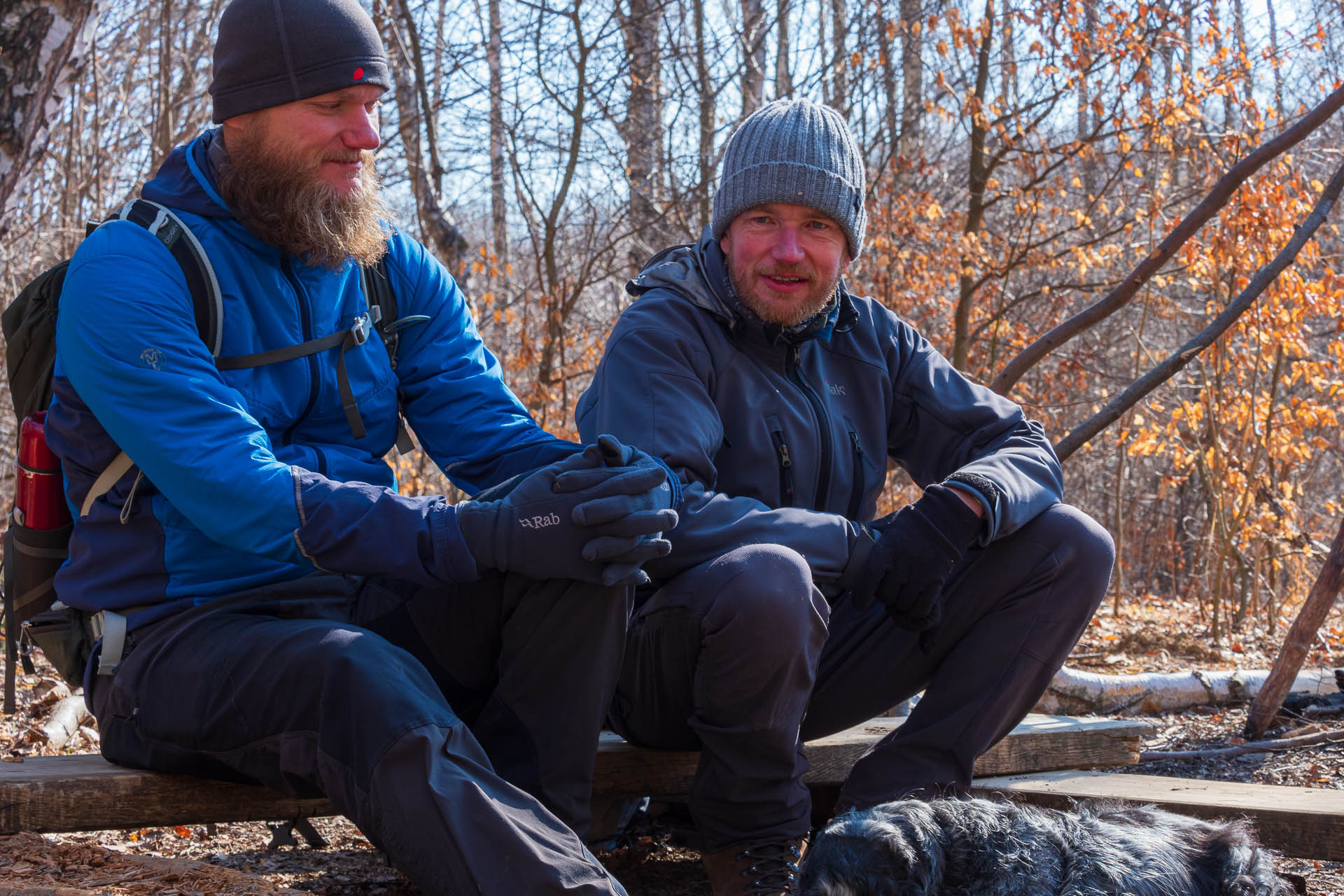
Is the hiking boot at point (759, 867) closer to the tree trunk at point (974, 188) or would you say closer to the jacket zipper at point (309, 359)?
the jacket zipper at point (309, 359)

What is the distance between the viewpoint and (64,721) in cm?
416

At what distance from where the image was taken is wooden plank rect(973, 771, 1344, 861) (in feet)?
9.77

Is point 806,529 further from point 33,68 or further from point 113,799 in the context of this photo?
point 33,68

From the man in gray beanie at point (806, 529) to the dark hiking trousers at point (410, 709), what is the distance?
30cm

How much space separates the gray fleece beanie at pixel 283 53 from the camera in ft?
8.90

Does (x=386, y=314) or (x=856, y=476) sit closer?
(x=386, y=314)

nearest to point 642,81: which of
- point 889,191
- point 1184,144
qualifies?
point 889,191

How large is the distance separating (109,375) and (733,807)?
5.40 ft

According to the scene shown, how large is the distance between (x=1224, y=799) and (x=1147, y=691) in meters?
2.28

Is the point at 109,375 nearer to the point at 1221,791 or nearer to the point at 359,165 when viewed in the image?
the point at 359,165

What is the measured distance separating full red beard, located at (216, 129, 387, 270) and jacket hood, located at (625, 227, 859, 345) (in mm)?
763

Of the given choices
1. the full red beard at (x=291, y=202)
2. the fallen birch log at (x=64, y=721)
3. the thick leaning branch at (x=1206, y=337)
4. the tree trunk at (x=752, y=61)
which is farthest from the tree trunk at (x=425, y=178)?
the full red beard at (x=291, y=202)

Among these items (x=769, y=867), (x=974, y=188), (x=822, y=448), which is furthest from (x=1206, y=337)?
(x=974, y=188)

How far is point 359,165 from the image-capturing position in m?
2.95
